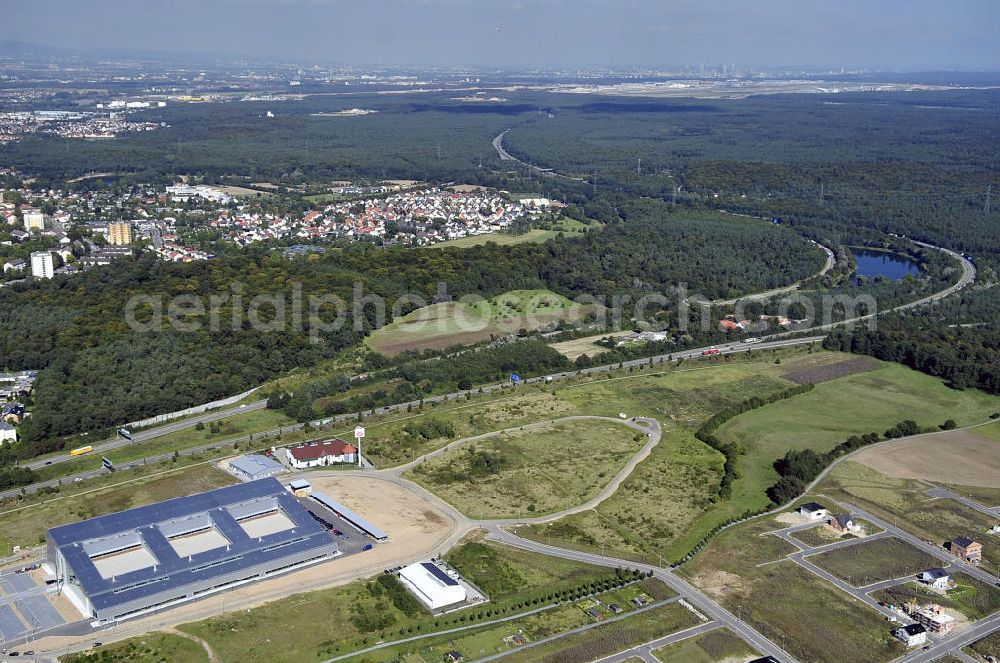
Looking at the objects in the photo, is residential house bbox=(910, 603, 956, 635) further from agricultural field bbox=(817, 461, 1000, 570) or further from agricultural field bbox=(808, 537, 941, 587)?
agricultural field bbox=(817, 461, 1000, 570)

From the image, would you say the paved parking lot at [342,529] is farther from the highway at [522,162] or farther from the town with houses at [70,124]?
the town with houses at [70,124]

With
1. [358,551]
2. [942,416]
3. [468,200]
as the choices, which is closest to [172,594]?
[358,551]

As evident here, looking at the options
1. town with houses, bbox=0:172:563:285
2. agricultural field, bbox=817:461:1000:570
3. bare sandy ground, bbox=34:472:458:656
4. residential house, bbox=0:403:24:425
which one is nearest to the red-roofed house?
bare sandy ground, bbox=34:472:458:656

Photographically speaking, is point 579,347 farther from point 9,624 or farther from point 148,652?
point 9,624

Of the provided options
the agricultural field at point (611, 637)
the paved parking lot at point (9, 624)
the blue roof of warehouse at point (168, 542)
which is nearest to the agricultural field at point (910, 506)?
the agricultural field at point (611, 637)

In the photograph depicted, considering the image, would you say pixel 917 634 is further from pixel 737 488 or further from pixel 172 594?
pixel 172 594

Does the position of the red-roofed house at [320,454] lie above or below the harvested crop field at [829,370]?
above
